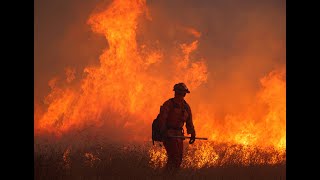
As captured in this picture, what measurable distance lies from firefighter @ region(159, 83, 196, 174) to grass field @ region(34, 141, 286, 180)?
0.36m

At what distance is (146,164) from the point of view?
11750 millimetres

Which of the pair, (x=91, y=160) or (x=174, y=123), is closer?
(x=91, y=160)

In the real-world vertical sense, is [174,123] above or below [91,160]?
above

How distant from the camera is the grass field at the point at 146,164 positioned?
10.6 m

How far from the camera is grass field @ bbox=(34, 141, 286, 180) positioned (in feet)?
34.7

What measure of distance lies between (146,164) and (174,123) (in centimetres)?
129

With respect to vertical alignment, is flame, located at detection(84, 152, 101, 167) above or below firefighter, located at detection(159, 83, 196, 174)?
below
